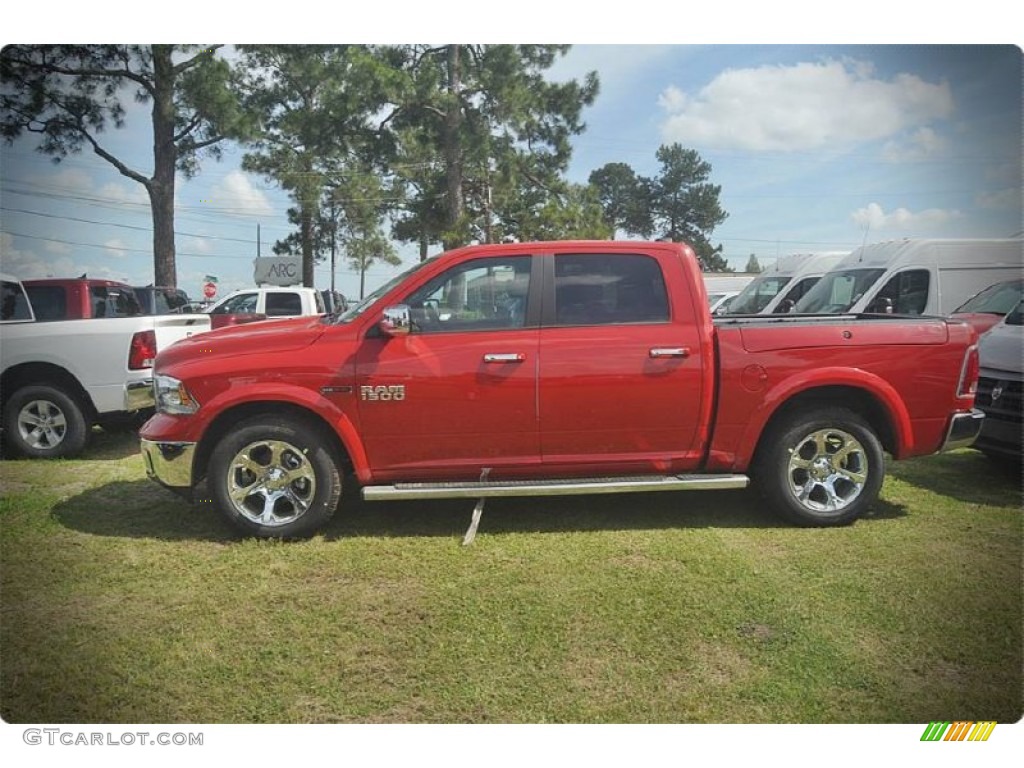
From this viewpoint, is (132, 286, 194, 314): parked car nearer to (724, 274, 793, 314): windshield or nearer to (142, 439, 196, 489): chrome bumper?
(142, 439, 196, 489): chrome bumper

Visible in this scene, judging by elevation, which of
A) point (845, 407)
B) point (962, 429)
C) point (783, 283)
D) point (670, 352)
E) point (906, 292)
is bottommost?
point (962, 429)

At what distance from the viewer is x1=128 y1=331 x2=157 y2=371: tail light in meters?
5.69

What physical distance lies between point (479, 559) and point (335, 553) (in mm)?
832

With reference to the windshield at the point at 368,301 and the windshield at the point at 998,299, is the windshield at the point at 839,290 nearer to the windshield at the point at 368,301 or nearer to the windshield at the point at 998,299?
the windshield at the point at 998,299

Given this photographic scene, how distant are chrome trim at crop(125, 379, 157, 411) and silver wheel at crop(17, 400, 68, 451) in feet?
2.63

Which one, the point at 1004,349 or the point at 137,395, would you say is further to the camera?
the point at 137,395

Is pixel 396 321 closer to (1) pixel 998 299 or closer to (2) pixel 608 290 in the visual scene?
(2) pixel 608 290

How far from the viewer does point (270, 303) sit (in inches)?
486

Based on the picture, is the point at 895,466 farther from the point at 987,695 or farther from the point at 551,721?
the point at 551,721

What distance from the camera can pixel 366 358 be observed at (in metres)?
3.71

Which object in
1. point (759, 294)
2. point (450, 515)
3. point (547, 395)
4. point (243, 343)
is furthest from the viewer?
point (759, 294)

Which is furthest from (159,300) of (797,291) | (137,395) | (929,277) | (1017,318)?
(797,291)

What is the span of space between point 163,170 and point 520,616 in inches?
330

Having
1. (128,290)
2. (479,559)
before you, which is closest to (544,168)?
(128,290)
